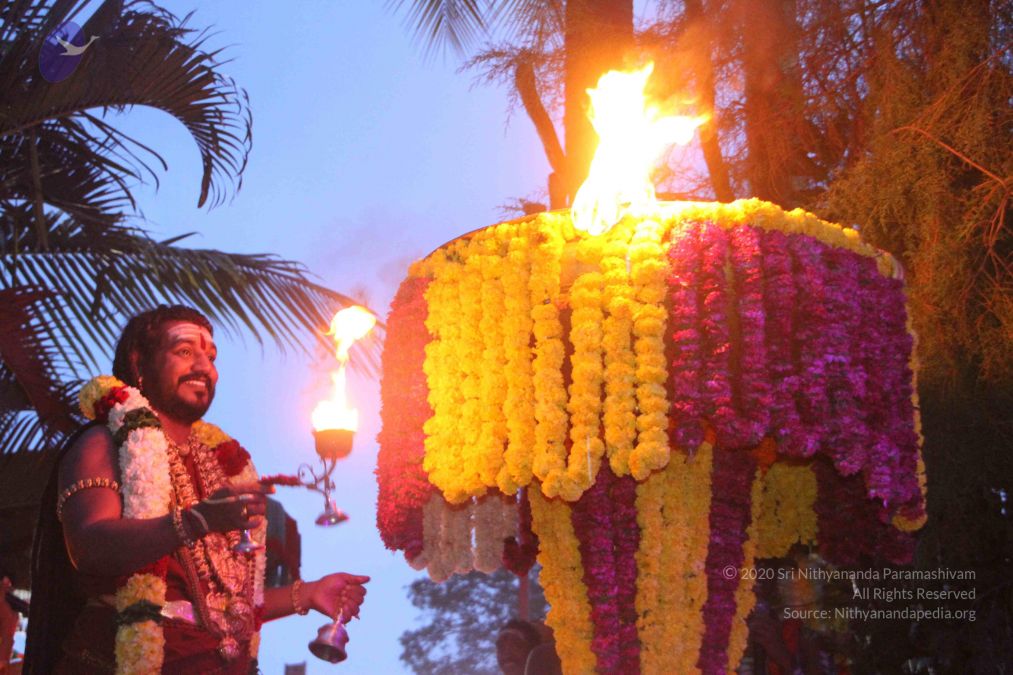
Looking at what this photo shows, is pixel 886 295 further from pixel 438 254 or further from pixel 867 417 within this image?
pixel 438 254

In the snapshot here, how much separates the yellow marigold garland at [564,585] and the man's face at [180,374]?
113cm

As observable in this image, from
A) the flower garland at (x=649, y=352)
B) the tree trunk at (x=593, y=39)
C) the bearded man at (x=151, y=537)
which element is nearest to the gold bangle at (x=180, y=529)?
the bearded man at (x=151, y=537)

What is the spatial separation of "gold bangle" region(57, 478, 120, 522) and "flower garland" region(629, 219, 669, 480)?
147 cm

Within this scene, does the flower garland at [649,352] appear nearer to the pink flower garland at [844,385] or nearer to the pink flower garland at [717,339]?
the pink flower garland at [717,339]

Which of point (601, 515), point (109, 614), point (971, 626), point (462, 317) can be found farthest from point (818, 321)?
point (971, 626)

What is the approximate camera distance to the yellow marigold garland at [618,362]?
3.27 meters

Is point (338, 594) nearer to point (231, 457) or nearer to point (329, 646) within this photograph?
point (329, 646)

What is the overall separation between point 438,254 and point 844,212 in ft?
10.4

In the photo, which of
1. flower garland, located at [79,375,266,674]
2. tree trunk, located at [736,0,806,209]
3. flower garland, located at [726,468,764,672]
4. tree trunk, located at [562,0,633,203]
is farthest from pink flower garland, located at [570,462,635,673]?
tree trunk, located at [736,0,806,209]

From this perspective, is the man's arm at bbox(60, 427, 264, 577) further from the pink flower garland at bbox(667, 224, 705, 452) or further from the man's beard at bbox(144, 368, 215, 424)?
the pink flower garland at bbox(667, 224, 705, 452)

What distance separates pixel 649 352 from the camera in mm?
3322

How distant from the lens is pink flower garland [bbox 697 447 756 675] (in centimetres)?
355

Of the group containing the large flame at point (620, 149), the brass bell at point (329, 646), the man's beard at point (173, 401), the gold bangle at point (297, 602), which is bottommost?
the brass bell at point (329, 646)

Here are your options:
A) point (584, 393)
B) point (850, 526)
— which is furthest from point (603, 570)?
point (850, 526)
